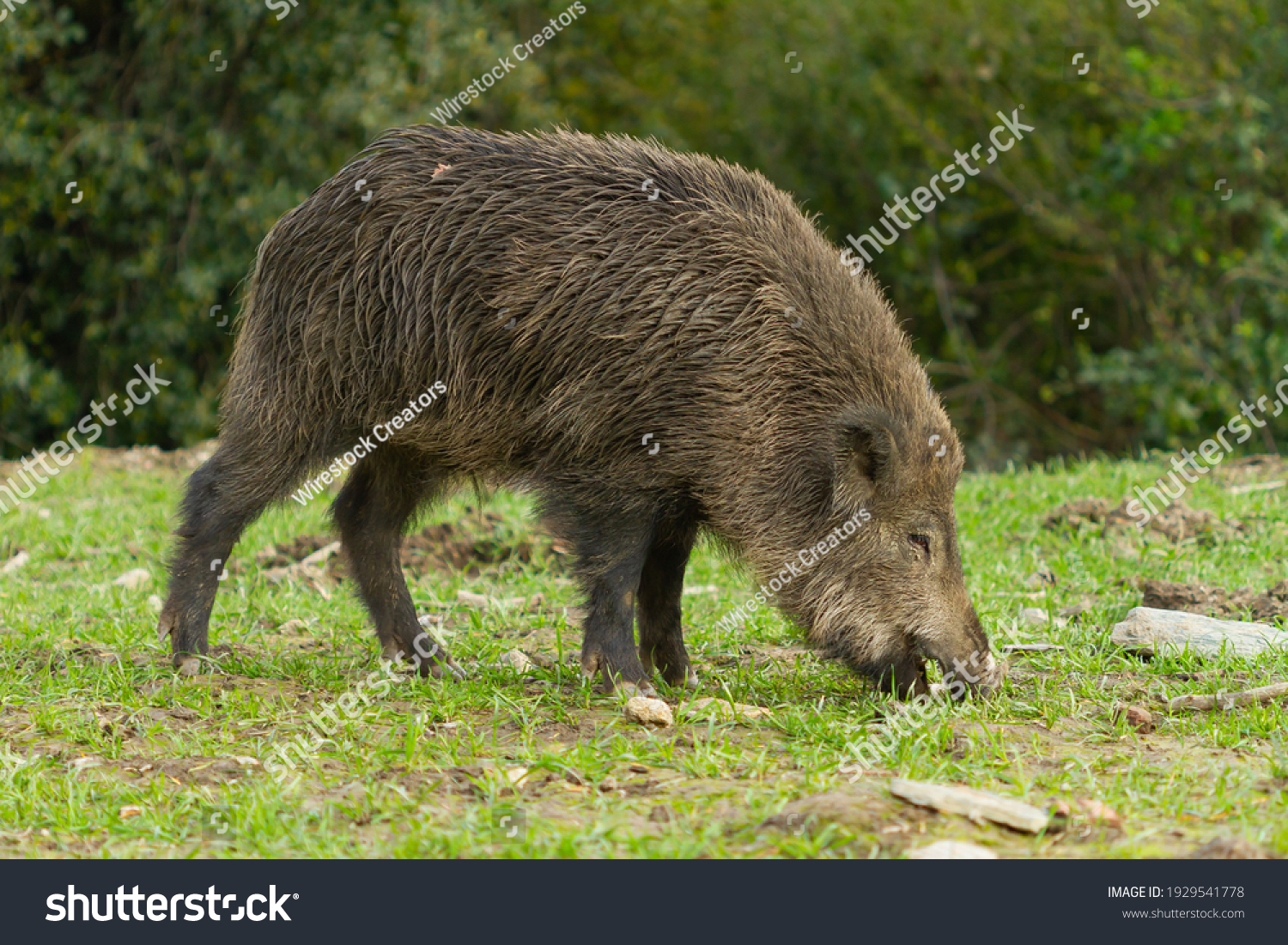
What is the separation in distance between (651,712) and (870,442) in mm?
1114

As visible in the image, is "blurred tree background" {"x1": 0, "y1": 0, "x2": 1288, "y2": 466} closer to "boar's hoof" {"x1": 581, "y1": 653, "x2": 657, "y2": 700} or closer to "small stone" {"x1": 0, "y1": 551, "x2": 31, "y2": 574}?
"small stone" {"x1": 0, "y1": 551, "x2": 31, "y2": 574}

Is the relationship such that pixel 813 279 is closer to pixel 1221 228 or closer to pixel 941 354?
pixel 1221 228

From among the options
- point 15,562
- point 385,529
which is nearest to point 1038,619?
point 385,529

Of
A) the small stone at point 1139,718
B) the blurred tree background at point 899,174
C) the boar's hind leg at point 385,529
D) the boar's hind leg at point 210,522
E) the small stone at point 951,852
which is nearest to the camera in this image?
the small stone at point 951,852

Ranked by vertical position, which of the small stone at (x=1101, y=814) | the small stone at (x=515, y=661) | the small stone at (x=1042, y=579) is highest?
the small stone at (x=1042, y=579)

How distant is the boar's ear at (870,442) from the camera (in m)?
4.46

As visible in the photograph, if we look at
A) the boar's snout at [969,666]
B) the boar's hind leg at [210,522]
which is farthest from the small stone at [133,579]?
the boar's snout at [969,666]

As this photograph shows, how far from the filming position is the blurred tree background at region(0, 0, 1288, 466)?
10.9 m

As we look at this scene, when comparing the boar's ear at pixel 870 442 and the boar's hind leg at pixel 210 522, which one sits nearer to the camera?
the boar's ear at pixel 870 442

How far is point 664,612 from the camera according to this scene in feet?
16.5

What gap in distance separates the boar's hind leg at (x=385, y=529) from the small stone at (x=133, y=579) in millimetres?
1561

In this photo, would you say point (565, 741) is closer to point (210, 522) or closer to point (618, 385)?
point (618, 385)

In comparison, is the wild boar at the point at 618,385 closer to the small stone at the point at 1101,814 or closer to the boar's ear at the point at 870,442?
the boar's ear at the point at 870,442

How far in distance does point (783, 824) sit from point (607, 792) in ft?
1.82
